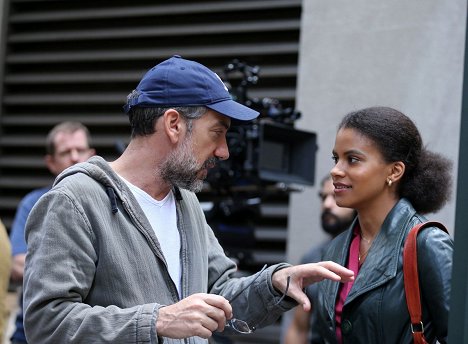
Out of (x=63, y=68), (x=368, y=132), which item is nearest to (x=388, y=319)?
(x=368, y=132)

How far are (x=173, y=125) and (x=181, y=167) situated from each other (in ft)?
0.50

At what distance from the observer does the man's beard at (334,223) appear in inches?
251

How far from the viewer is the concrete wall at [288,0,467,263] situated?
6.71 meters

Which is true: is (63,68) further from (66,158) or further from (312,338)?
(312,338)

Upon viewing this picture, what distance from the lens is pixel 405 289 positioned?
11.2ft

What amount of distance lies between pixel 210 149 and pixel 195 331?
0.81m

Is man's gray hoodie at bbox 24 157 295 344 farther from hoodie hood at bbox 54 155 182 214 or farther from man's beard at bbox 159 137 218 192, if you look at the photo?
man's beard at bbox 159 137 218 192

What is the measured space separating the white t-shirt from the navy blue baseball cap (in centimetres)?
32

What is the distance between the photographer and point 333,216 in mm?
6406

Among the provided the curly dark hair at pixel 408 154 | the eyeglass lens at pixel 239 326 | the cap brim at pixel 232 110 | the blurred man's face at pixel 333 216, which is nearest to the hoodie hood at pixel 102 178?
the cap brim at pixel 232 110

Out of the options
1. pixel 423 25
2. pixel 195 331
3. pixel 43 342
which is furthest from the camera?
→ pixel 423 25

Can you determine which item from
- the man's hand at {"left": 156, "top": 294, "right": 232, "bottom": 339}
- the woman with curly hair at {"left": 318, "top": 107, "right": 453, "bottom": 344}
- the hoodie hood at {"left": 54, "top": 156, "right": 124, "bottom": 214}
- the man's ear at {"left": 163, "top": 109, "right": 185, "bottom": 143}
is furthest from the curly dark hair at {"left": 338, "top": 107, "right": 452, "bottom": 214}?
the man's hand at {"left": 156, "top": 294, "right": 232, "bottom": 339}

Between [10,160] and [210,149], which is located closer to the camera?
[210,149]

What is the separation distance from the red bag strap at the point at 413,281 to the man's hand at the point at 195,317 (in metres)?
0.86
